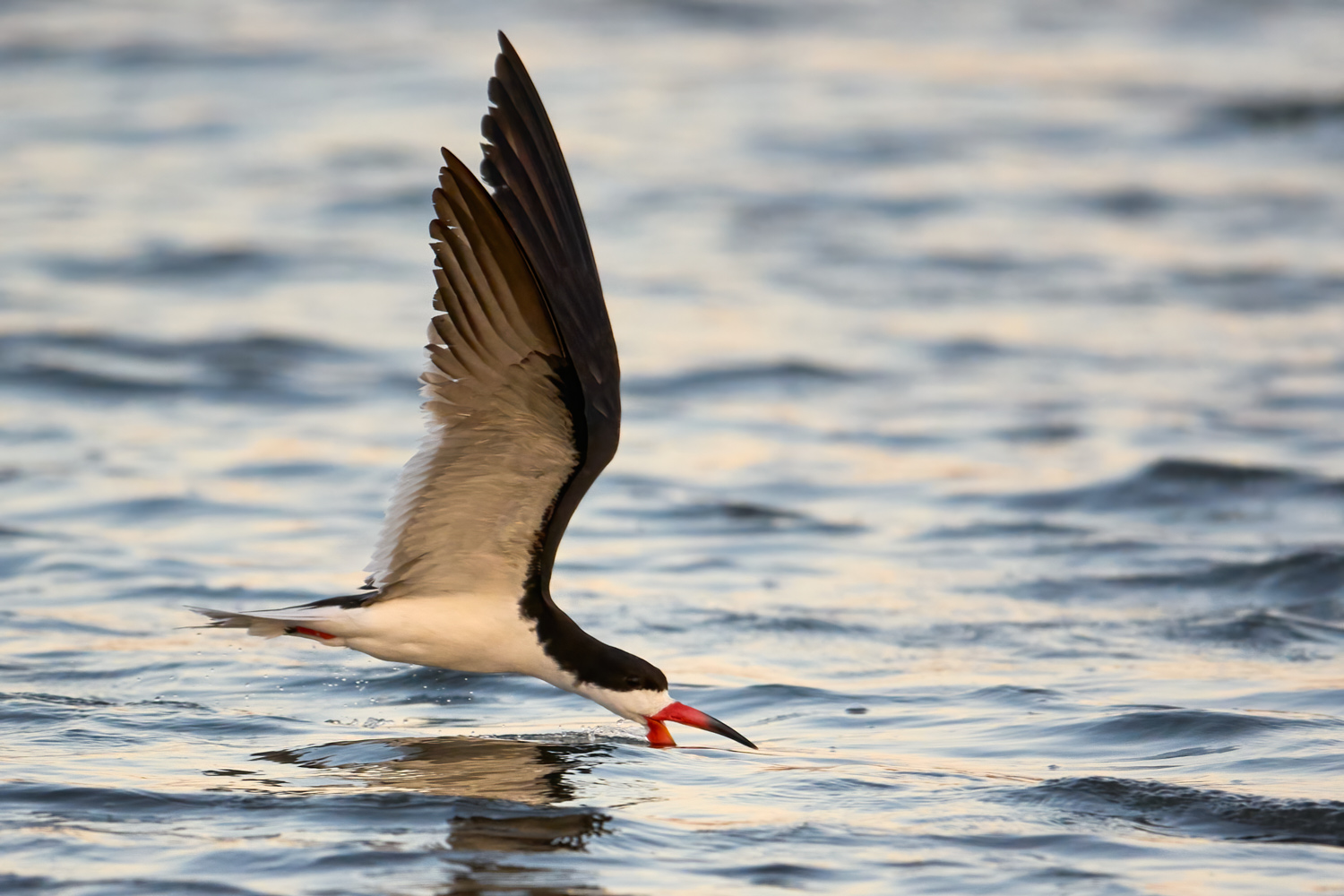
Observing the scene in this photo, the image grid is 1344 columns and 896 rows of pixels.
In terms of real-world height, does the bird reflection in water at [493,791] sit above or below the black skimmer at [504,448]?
below

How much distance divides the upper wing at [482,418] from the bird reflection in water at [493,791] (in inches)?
22.6

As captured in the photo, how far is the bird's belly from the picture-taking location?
554 cm

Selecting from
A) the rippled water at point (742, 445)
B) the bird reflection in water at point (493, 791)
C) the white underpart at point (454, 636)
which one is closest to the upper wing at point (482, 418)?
the white underpart at point (454, 636)

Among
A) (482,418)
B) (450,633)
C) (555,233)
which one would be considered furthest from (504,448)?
(450,633)

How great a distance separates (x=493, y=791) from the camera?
17.1ft

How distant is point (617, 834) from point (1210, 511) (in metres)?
5.37

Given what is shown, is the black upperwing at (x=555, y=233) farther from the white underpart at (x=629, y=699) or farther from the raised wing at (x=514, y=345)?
the white underpart at (x=629, y=699)

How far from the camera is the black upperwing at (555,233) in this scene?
16.3 ft

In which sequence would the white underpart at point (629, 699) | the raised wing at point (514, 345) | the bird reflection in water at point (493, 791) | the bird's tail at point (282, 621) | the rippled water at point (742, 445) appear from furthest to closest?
the white underpart at point (629, 699), the bird's tail at point (282, 621), the rippled water at point (742, 445), the raised wing at point (514, 345), the bird reflection in water at point (493, 791)

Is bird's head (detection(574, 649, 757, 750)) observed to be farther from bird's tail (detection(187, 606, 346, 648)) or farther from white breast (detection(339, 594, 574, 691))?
bird's tail (detection(187, 606, 346, 648))

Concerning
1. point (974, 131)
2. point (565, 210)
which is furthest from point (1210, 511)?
point (974, 131)

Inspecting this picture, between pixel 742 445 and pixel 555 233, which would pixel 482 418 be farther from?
pixel 742 445

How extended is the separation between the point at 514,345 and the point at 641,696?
4.51 feet

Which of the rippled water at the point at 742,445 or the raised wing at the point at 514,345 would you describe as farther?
the rippled water at the point at 742,445
